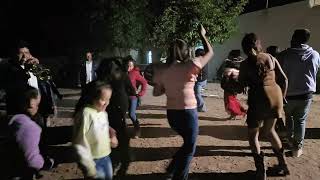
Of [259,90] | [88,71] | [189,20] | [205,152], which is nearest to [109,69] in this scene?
[259,90]

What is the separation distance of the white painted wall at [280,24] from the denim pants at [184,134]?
1491 cm

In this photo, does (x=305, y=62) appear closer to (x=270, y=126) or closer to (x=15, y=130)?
(x=270, y=126)

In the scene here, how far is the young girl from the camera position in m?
4.18

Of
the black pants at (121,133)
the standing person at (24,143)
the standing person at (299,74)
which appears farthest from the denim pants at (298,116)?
the standing person at (24,143)

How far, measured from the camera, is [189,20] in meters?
18.2

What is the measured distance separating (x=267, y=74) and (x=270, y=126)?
0.67m

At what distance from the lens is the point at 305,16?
19312 mm

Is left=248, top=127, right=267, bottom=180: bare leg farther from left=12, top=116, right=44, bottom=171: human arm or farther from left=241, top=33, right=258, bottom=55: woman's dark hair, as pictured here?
left=12, top=116, right=44, bottom=171: human arm

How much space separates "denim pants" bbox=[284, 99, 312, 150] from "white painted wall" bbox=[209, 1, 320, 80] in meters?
12.9

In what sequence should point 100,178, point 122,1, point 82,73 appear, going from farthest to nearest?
point 122,1
point 82,73
point 100,178

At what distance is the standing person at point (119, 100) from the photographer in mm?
5527

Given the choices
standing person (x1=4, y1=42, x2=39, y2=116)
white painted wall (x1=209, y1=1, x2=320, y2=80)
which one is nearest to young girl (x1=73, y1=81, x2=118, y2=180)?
standing person (x1=4, y1=42, x2=39, y2=116)

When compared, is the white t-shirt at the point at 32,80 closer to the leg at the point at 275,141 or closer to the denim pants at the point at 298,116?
the leg at the point at 275,141

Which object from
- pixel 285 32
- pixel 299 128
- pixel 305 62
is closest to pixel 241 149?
pixel 299 128
